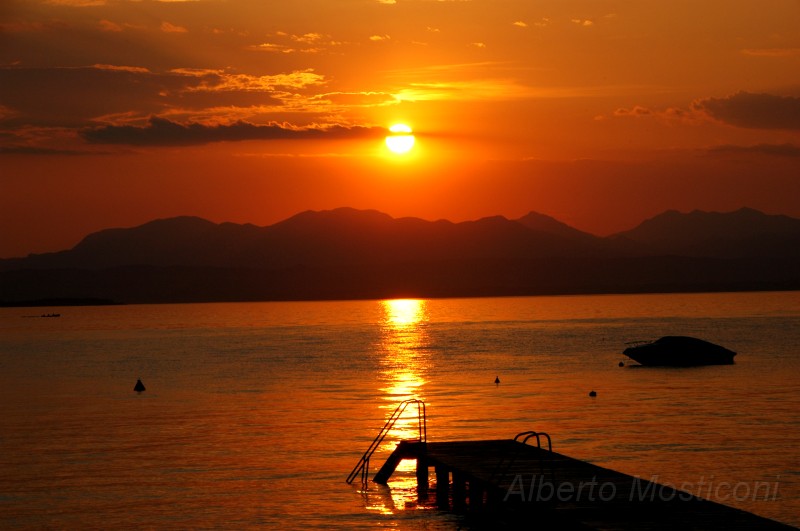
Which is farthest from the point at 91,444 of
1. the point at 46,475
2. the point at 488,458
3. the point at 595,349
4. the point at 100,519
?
the point at 595,349

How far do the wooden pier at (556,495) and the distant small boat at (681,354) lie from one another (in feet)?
223

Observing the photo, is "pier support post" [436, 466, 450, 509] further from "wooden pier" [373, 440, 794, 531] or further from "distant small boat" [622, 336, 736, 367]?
"distant small boat" [622, 336, 736, 367]

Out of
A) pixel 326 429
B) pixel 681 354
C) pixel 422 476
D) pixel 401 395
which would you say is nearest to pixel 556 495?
pixel 422 476

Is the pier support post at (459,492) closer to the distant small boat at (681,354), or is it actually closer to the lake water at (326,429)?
the lake water at (326,429)

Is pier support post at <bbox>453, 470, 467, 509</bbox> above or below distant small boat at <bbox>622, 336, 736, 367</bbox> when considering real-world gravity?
above

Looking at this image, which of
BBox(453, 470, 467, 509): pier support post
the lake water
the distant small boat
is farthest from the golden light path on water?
the distant small boat

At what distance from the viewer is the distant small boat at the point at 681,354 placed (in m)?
104

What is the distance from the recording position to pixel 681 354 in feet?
342

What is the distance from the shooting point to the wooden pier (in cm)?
2412

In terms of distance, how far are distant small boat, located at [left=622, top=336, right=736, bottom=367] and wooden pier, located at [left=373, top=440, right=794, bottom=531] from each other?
223 feet

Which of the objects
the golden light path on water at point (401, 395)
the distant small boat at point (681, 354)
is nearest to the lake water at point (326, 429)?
the golden light path on water at point (401, 395)

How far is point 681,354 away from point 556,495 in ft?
264

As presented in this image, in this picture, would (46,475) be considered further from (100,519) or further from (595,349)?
(595,349)

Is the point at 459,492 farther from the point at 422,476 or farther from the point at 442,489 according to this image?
the point at 422,476
